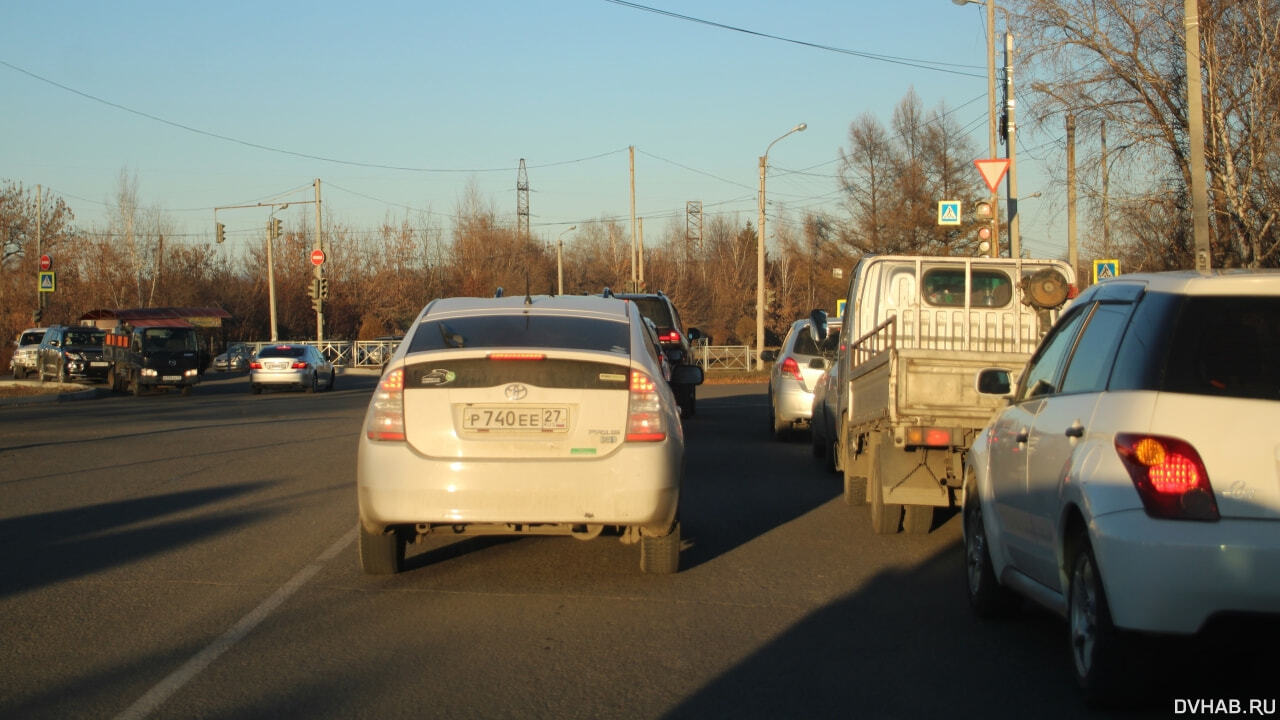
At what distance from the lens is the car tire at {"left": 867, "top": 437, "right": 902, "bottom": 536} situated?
883 cm

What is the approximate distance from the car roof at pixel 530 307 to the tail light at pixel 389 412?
83 centimetres

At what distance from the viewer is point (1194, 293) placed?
459cm

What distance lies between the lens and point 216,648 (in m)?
5.81

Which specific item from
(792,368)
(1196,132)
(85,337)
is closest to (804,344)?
(792,368)

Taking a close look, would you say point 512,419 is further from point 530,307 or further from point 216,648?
point 216,648

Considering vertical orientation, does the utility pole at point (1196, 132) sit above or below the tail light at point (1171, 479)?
above

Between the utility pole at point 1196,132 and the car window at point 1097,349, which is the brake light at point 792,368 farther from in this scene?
the car window at point 1097,349

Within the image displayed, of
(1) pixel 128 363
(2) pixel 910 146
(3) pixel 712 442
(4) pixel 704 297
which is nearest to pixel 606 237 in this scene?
(4) pixel 704 297

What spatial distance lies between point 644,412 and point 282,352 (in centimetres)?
2865

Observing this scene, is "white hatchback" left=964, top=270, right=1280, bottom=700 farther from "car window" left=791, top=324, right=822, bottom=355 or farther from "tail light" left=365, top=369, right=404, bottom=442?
"car window" left=791, top=324, right=822, bottom=355

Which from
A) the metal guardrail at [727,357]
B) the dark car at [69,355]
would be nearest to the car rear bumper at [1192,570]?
the dark car at [69,355]

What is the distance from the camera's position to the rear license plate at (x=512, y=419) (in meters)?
6.88

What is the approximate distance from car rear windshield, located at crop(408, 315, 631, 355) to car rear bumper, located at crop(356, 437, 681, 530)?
2.32 feet

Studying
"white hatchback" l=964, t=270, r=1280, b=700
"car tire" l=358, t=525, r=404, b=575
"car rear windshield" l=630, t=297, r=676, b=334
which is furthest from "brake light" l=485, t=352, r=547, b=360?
"car rear windshield" l=630, t=297, r=676, b=334
